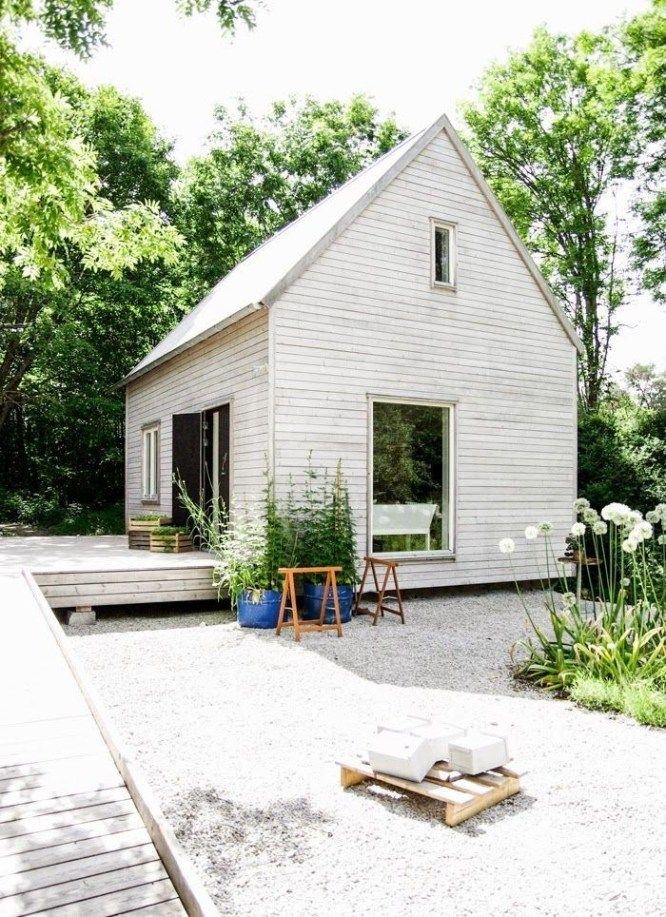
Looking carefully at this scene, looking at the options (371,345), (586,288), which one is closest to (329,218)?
(371,345)

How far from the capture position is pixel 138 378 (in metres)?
14.3

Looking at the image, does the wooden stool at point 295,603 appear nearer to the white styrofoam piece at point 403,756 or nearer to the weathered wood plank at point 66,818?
the white styrofoam piece at point 403,756

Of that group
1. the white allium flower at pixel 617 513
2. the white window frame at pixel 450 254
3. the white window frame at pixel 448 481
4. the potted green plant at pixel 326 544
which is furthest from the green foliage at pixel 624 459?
the white allium flower at pixel 617 513

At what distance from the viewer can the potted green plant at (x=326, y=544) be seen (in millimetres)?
7918

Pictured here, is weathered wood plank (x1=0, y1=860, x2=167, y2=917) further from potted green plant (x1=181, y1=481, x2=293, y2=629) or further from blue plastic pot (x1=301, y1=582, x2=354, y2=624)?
blue plastic pot (x1=301, y1=582, x2=354, y2=624)

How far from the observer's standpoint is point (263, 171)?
23.2 metres

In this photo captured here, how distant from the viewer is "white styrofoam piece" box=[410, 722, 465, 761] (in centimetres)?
354

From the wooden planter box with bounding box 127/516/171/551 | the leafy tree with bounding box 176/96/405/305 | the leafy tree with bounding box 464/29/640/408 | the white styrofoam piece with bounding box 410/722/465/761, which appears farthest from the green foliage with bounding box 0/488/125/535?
the white styrofoam piece with bounding box 410/722/465/761

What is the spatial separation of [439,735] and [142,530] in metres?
8.61

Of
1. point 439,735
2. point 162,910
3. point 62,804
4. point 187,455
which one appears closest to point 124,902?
point 162,910

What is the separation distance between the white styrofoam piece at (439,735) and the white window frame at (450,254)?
A: 7204mm

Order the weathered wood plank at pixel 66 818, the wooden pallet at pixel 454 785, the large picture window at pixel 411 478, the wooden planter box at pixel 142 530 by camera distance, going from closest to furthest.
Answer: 1. the weathered wood plank at pixel 66 818
2. the wooden pallet at pixel 454 785
3. the large picture window at pixel 411 478
4. the wooden planter box at pixel 142 530


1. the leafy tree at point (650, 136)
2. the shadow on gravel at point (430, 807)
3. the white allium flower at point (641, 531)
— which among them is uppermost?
the leafy tree at point (650, 136)

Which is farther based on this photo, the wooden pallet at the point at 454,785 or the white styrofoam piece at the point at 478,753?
the white styrofoam piece at the point at 478,753
